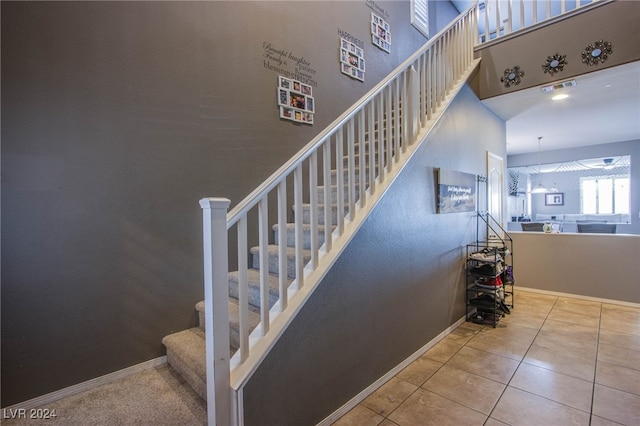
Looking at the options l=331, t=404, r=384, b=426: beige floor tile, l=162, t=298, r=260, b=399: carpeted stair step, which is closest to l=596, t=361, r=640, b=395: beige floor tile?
l=331, t=404, r=384, b=426: beige floor tile

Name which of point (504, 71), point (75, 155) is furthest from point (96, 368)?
point (504, 71)

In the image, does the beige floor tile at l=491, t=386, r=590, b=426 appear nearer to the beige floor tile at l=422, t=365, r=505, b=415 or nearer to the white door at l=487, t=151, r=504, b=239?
the beige floor tile at l=422, t=365, r=505, b=415

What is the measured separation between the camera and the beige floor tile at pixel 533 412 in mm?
1892

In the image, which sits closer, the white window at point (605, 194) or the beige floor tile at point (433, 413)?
the beige floor tile at point (433, 413)

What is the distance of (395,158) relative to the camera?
2537 millimetres

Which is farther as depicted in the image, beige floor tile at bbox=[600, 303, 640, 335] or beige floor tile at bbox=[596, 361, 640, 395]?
beige floor tile at bbox=[600, 303, 640, 335]

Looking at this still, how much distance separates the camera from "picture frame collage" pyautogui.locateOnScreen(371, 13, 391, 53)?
13.3 feet

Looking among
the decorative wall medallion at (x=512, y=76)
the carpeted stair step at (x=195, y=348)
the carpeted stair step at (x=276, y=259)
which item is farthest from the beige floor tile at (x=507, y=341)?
the decorative wall medallion at (x=512, y=76)

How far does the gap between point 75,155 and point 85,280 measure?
0.80m

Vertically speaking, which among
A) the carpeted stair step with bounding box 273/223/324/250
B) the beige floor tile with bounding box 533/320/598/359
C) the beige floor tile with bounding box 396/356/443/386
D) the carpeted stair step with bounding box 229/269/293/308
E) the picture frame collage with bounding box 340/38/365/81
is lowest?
the beige floor tile with bounding box 396/356/443/386

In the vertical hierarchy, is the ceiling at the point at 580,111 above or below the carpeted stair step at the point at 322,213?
above

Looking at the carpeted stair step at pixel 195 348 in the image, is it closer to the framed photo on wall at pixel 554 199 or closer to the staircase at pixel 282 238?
the staircase at pixel 282 238

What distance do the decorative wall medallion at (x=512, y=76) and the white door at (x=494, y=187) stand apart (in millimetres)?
943

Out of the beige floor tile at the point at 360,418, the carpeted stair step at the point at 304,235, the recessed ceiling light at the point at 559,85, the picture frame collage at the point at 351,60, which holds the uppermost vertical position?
the picture frame collage at the point at 351,60
